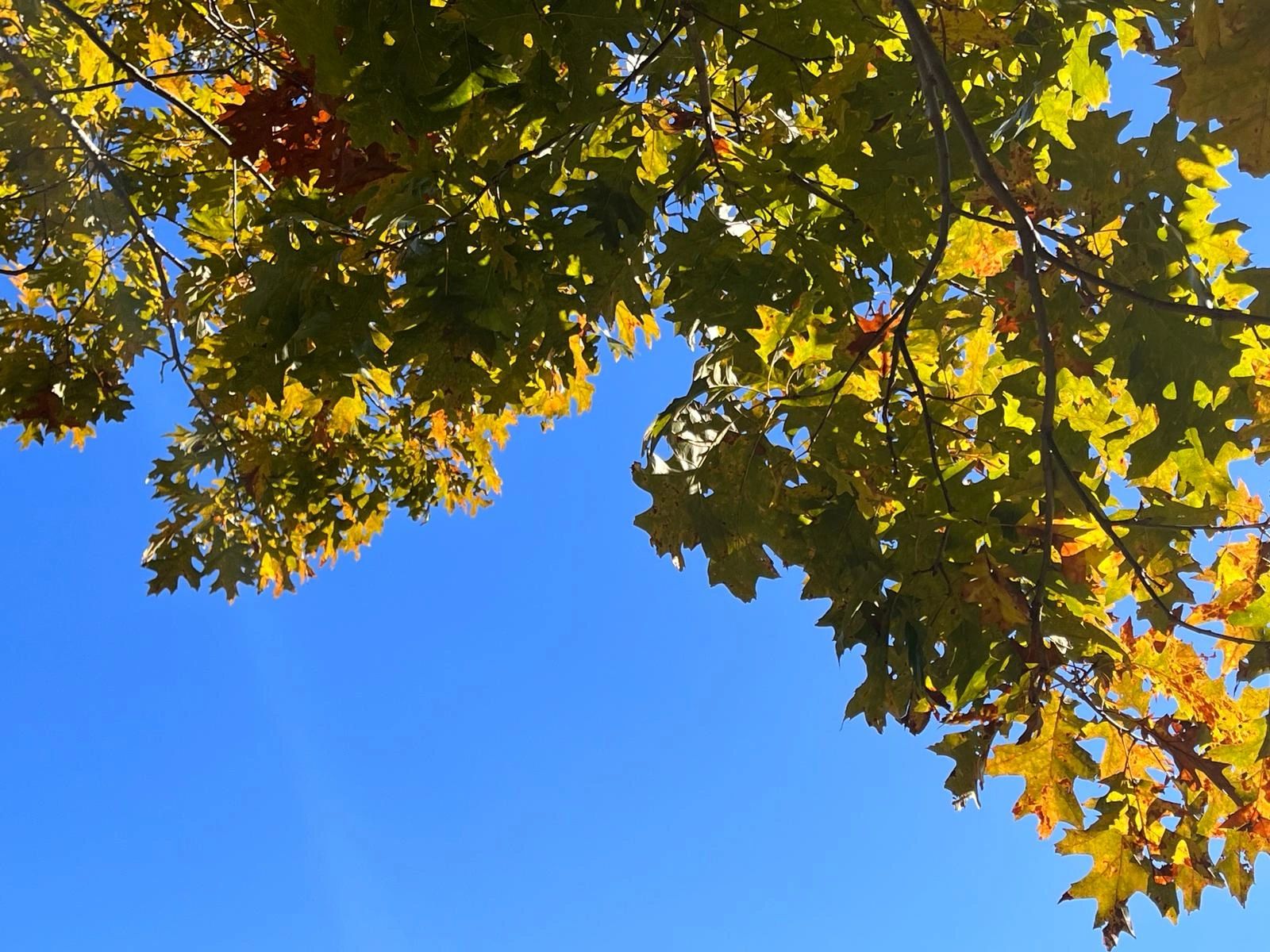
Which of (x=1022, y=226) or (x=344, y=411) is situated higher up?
(x=344, y=411)

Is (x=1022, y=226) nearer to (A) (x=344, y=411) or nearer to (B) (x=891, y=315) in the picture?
(B) (x=891, y=315)

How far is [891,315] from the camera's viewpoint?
7.63 feet

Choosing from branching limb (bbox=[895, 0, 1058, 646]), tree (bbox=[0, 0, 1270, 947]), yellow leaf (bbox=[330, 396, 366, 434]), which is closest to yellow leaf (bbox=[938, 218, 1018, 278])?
tree (bbox=[0, 0, 1270, 947])

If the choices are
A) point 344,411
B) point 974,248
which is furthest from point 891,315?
point 344,411

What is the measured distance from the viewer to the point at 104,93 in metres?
4.80

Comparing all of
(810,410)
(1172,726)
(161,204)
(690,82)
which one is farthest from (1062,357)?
(161,204)

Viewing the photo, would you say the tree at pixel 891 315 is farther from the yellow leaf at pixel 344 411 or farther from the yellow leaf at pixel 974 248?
the yellow leaf at pixel 344 411

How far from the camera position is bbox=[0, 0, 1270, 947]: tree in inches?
77.0

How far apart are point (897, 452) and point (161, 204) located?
358 centimetres

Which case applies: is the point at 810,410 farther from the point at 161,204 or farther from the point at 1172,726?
the point at 161,204

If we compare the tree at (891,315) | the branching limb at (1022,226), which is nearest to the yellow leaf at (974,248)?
the tree at (891,315)

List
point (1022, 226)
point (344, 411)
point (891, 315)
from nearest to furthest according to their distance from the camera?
point (1022, 226)
point (891, 315)
point (344, 411)

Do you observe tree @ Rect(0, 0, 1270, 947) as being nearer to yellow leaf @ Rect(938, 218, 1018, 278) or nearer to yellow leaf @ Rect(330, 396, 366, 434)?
yellow leaf @ Rect(938, 218, 1018, 278)

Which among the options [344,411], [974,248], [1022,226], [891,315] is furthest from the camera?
[344,411]
